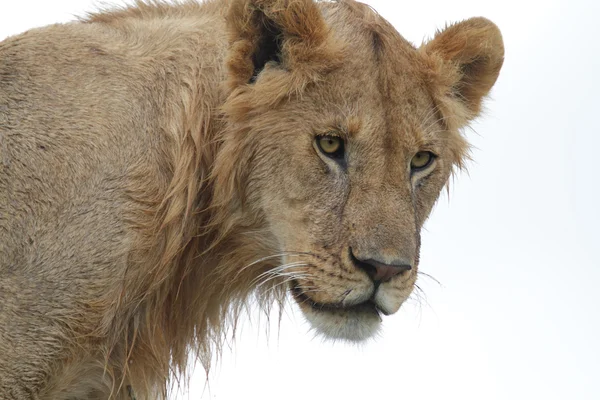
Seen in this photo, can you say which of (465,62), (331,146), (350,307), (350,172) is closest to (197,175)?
(331,146)

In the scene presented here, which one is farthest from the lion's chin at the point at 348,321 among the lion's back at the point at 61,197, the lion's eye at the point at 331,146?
the lion's back at the point at 61,197

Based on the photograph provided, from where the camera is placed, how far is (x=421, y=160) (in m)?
6.23

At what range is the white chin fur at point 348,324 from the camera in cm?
574

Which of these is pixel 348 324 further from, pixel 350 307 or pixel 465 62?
pixel 465 62

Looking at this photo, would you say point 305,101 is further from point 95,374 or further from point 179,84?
point 95,374

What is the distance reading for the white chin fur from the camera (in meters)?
5.74

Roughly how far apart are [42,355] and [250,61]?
1950 mm

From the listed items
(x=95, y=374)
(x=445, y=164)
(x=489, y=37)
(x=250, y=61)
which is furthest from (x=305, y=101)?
(x=95, y=374)

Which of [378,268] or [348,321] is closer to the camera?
[378,268]

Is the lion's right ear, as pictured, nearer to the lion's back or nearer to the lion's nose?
the lion's back

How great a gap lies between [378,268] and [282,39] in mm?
1444

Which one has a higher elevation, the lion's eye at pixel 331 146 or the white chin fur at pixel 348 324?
the lion's eye at pixel 331 146

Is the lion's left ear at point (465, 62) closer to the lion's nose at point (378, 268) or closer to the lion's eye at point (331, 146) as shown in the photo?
the lion's eye at point (331, 146)

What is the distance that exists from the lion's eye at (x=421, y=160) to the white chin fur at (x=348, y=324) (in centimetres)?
93
